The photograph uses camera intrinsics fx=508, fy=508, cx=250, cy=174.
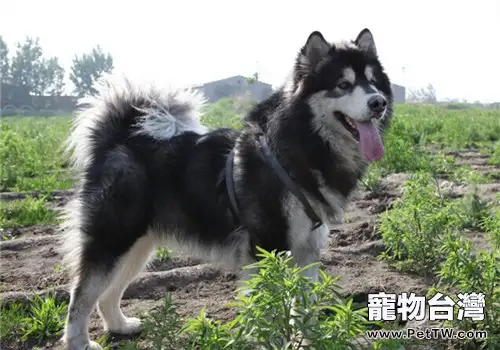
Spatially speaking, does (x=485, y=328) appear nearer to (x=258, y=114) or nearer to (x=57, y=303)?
(x=258, y=114)

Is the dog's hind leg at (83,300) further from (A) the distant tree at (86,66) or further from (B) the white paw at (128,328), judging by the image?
(A) the distant tree at (86,66)

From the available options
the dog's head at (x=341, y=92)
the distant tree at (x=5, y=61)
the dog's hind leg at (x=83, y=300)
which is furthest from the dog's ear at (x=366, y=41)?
the distant tree at (x=5, y=61)

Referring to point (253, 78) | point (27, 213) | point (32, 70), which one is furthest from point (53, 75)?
point (27, 213)

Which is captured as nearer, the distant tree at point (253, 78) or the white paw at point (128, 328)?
the white paw at point (128, 328)

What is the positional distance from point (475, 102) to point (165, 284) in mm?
47173

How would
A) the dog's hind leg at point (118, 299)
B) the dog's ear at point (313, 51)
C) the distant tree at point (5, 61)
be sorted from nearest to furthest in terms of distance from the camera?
1. the dog's ear at point (313, 51)
2. the dog's hind leg at point (118, 299)
3. the distant tree at point (5, 61)

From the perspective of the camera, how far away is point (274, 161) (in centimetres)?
303

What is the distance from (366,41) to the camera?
3383mm

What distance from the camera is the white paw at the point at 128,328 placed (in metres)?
3.34

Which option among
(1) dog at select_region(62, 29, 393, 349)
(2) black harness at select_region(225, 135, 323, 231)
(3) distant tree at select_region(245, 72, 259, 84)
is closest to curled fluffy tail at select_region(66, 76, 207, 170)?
(1) dog at select_region(62, 29, 393, 349)

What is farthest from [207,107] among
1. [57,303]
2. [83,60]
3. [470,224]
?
[83,60]

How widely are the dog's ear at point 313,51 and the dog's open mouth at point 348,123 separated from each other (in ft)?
1.15

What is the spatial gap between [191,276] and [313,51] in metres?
2.07

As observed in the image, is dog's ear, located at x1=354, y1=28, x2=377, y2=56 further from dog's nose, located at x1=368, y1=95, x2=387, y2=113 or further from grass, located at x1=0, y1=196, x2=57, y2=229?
grass, located at x1=0, y1=196, x2=57, y2=229
